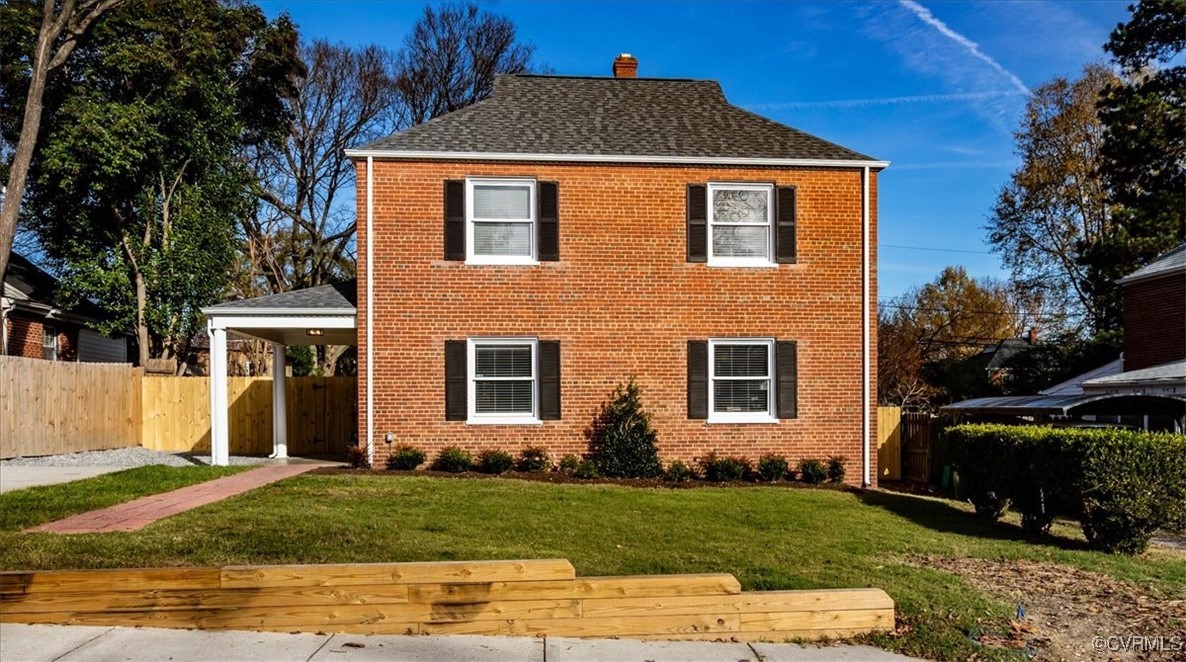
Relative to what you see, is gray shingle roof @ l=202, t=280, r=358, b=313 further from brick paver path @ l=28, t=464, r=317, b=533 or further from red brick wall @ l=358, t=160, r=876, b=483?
brick paver path @ l=28, t=464, r=317, b=533

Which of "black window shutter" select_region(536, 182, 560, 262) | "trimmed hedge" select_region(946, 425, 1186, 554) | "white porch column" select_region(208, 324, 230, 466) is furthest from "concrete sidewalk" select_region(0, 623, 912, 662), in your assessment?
"white porch column" select_region(208, 324, 230, 466)

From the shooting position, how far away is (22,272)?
23734 mm

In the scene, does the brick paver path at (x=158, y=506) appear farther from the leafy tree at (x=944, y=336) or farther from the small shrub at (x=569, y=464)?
the leafy tree at (x=944, y=336)

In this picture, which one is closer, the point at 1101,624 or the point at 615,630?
the point at 615,630

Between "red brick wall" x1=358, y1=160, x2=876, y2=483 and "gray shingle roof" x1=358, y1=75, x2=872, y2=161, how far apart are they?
1.29ft

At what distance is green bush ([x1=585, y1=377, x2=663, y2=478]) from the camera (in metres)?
14.1

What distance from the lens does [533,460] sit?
1404cm

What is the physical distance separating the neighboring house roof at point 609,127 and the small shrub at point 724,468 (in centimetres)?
538

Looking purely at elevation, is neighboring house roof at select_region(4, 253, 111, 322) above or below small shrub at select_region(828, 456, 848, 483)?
above

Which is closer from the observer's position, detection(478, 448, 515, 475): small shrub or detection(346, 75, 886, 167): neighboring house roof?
detection(478, 448, 515, 475): small shrub

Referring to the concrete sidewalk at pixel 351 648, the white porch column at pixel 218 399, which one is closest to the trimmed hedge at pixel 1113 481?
the concrete sidewalk at pixel 351 648

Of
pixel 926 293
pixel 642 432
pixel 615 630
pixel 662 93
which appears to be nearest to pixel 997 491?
pixel 642 432

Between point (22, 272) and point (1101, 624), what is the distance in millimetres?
27163

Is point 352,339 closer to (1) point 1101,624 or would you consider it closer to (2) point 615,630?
(2) point 615,630
